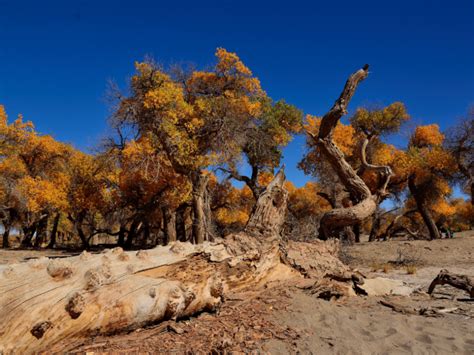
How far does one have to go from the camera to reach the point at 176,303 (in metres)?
3.89

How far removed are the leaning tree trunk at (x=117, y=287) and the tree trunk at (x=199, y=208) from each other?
8382 mm

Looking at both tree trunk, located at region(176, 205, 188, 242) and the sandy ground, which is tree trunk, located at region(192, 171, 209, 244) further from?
tree trunk, located at region(176, 205, 188, 242)

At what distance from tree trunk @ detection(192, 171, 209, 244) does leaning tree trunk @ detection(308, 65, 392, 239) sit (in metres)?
5.98

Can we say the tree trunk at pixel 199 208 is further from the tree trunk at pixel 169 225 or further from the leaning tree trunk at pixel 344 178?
the leaning tree trunk at pixel 344 178

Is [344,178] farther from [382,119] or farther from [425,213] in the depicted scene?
[425,213]

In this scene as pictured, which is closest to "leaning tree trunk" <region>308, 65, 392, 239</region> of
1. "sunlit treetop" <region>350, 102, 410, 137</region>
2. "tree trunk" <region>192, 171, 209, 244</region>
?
"tree trunk" <region>192, 171, 209, 244</region>

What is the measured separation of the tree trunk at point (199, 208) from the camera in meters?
13.7

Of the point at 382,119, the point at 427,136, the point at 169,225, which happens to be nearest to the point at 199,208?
the point at 169,225

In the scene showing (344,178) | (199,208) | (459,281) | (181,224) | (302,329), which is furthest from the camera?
(181,224)

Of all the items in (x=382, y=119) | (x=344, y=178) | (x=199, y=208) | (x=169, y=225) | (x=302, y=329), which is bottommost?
(x=302, y=329)

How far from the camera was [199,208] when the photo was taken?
46.1 feet

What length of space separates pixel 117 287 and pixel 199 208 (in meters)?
10.4

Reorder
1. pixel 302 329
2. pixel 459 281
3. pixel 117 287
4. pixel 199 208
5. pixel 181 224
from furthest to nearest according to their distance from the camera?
pixel 181 224 → pixel 199 208 → pixel 459 281 → pixel 302 329 → pixel 117 287

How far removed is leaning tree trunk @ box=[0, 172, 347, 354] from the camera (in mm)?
3180
